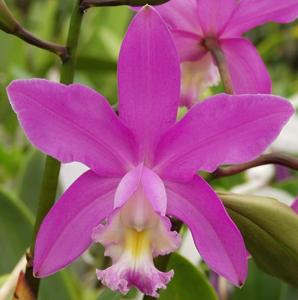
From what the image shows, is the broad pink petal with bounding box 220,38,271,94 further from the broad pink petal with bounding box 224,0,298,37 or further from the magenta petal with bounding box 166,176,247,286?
the magenta petal with bounding box 166,176,247,286

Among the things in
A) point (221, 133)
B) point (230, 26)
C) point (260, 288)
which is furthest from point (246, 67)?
point (260, 288)

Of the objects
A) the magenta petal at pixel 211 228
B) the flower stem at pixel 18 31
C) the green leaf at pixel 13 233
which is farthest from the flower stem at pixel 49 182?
the green leaf at pixel 13 233

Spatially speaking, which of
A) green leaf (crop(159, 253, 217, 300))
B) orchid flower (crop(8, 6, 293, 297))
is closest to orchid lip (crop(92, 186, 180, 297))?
orchid flower (crop(8, 6, 293, 297))

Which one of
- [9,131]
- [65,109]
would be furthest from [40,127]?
[9,131]

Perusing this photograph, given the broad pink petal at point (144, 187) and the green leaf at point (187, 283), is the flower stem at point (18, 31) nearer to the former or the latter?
the broad pink petal at point (144, 187)

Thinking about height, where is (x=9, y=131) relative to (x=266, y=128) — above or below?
below

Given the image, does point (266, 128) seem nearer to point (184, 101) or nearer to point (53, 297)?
point (184, 101)

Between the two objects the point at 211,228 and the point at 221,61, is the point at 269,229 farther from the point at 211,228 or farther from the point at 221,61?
the point at 221,61
